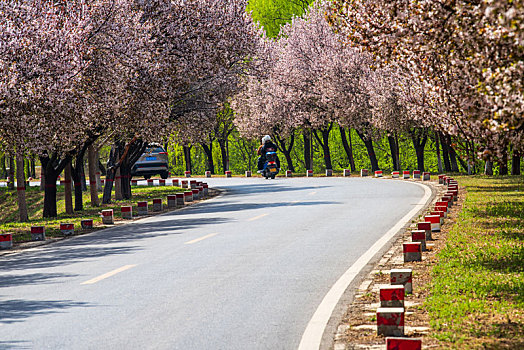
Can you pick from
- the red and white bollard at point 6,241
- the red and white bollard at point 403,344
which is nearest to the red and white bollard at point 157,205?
the red and white bollard at point 6,241

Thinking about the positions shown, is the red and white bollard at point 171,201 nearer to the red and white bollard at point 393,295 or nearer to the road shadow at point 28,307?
the road shadow at point 28,307

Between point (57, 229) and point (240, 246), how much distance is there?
843cm

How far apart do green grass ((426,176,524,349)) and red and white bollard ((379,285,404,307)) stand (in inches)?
14.2

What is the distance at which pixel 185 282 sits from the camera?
1070 centimetres

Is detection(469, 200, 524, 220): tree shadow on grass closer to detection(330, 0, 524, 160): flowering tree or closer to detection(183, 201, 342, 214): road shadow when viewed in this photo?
detection(330, 0, 524, 160): flowering tree

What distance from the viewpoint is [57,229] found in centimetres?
2133

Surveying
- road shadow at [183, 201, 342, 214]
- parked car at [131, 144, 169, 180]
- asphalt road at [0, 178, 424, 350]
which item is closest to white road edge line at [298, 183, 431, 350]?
asphalt road at [0, 178, 424, 350]

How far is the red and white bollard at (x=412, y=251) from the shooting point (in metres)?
11.9

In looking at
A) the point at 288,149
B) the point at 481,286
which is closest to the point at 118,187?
the point at 481,286

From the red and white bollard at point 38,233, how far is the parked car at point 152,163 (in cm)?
3066

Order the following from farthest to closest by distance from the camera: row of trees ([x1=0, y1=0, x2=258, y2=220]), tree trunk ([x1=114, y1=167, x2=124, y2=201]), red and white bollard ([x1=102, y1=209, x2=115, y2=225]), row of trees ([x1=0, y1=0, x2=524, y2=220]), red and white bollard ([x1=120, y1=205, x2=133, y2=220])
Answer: tree trunk ([x1=114, y1=167, x2=124, y2=201])
red and white bollard ([x1=120, y1=205, x2=133, y2=220])
red and white bollard ([x1=102, y1=209, x2=115, y2=225])
row of trees ([x1=0, y1=0, x2=258, y2=220])
row of trees ([x1=0, y1=0, x2=524, y2=220])

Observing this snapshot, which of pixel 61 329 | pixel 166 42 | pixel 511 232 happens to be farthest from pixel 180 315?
pixel 166 42

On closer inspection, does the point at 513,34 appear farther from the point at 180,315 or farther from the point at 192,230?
the point at 192,230

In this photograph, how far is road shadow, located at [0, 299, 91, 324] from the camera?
28.6ft
